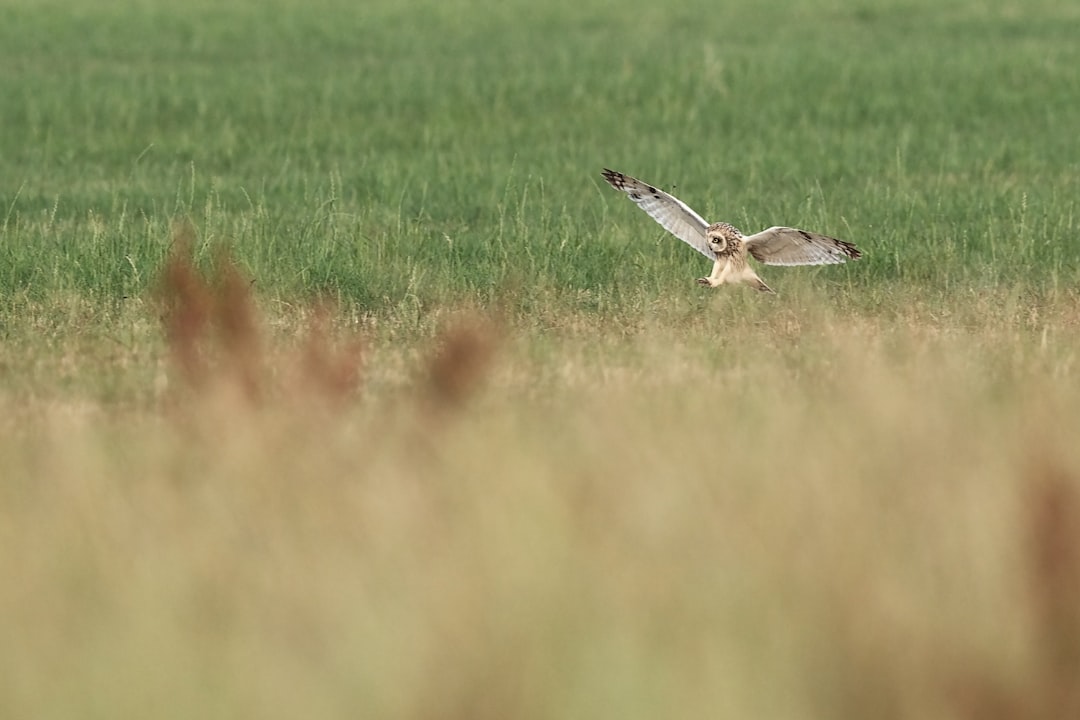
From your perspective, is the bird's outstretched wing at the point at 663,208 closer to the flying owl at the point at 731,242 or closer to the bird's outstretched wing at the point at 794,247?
the flying owl at the point at 731,242

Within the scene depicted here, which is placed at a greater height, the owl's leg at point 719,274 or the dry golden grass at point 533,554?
the dry golden grass at point 533,554

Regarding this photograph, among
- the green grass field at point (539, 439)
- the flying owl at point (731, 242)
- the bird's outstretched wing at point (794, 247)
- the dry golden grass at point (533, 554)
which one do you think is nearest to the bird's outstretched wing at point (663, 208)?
the flying owl at point (731, 242)

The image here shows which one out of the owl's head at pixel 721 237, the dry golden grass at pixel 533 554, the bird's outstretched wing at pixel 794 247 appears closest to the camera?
the dry golden grass at pixel 533 554

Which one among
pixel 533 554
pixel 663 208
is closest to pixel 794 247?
pixel 663 208

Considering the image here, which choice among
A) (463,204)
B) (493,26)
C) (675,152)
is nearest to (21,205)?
(463,204)

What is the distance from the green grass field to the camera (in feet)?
11.5

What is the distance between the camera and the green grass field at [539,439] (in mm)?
3508

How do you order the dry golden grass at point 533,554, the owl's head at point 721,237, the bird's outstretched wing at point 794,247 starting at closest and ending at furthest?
the dry golden grass at point 533,554
the bird's outstretched wing at point 794,247
the owl's head at point 721,237

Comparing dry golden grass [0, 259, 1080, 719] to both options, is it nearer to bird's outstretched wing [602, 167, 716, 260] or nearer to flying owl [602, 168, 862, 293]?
flying owl [602, 168, 862, 293]

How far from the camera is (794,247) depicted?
806cm

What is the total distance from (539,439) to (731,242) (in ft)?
10.4

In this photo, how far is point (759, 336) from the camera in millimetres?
8102

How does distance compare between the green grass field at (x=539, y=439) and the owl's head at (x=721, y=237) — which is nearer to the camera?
the green grass field at (x=539, y=439)

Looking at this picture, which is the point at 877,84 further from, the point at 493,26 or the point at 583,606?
the point at 583,606
